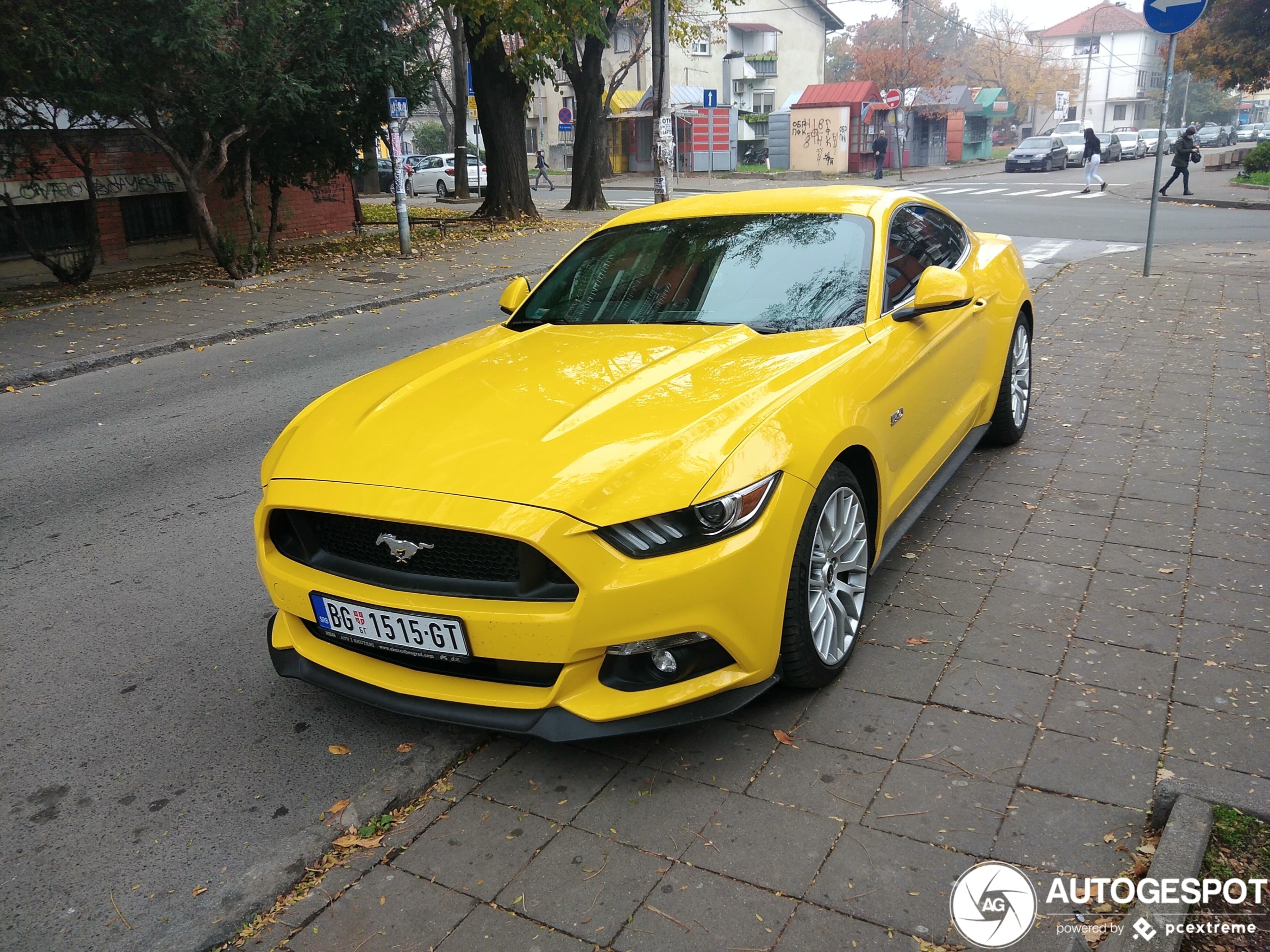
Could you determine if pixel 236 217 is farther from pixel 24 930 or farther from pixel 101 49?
pixel 24 930

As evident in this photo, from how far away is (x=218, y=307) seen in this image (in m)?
12.5

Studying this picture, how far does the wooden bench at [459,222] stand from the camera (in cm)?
2106

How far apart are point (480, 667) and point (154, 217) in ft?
56.0

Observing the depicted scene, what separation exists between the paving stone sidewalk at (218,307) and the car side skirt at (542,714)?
7.87 m

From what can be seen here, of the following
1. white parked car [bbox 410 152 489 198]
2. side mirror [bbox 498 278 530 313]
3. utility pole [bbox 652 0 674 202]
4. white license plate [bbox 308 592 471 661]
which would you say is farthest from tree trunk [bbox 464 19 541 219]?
white license plate [bbox 308 592 471 661]

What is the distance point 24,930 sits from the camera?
2.56m

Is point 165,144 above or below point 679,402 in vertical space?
above

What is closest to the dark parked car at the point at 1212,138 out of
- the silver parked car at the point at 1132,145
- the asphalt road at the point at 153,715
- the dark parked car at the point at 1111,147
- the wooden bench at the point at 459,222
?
the silver parked car at the point at 1132,145

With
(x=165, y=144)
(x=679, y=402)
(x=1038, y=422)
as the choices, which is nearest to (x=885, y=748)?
(x=679, y=402)

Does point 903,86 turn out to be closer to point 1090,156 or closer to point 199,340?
point 1090,156

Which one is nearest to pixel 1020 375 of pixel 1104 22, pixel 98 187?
pixel 98 187

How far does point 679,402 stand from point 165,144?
12.2 m

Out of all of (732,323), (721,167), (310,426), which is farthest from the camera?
(721,167)

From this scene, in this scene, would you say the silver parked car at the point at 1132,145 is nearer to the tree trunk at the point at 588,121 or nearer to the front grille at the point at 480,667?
the tree trunk at the point at 588,121
